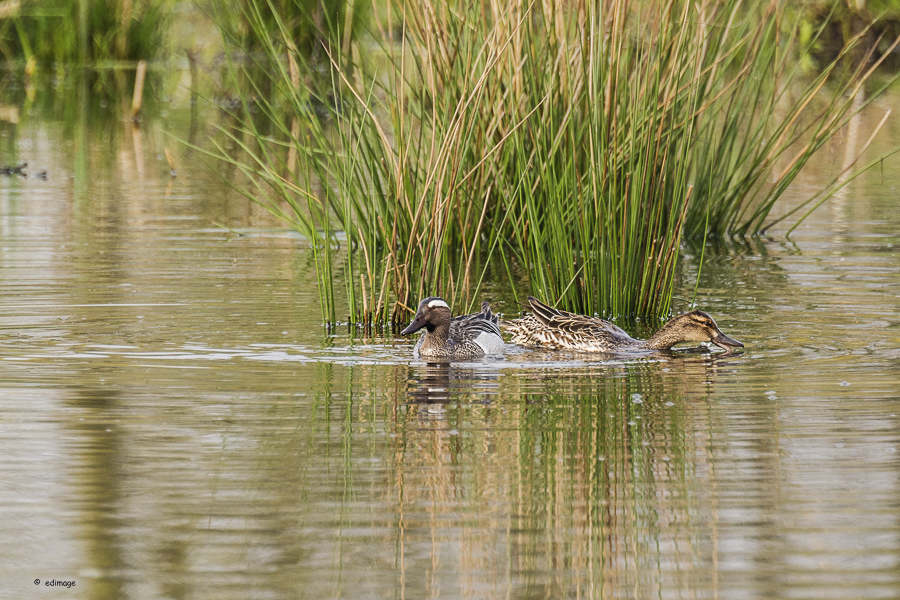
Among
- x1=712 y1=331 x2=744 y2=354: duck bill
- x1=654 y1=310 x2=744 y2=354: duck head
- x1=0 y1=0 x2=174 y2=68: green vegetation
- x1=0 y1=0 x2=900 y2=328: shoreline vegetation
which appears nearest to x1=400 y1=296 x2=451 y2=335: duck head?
x1=0 y1=0 x2=900 y2=328: shoreline vegetation

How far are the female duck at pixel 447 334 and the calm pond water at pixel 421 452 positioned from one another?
0.57 ft

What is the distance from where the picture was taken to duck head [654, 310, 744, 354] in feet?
29.5

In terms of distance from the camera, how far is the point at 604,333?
29.7ft

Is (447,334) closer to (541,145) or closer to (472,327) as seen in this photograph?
(472,327)

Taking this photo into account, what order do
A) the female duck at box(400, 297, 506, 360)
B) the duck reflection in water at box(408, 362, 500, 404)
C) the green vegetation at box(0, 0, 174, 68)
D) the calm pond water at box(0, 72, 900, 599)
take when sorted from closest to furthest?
1. the calm pond water at box(0, 72, 900, 599)
2. the duck reflection in water at box(408, 362, 500, 404)
3. the female duck at box(400, 297, 506, 360)
4. the green vegetation at box(0, 0, 174, 68)

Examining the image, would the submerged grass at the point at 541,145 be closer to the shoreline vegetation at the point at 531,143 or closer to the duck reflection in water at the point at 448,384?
the shoreline vegetation at the point at 531,143

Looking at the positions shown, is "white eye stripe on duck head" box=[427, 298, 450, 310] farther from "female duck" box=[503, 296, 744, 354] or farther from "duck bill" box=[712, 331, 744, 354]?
"duck bill" box=[712, 331, 744, 354]

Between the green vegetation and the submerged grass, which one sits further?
the green vegetation

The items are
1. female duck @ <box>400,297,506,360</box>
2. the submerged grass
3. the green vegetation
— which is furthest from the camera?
the green vegetation

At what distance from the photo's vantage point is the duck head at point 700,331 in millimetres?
8977

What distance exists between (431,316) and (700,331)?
159 centimetres

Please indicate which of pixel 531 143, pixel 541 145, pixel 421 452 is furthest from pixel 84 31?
pixel 421 452

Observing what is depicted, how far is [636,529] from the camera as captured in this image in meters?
5.40

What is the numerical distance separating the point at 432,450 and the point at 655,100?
3.61m
